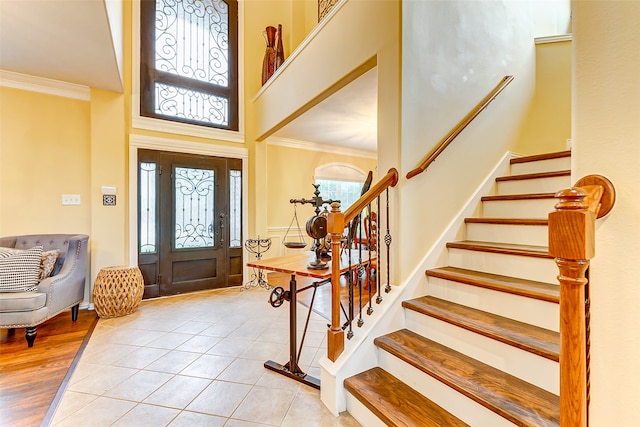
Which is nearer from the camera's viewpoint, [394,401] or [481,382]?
[481,382]

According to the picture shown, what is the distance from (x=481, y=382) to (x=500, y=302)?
507mm

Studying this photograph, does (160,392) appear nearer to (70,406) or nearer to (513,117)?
(70,406)

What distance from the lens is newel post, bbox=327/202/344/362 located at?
161 centimetres

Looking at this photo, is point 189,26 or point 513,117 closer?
point 513,117

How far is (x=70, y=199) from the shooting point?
3.46 metres

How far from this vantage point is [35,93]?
3.30 m

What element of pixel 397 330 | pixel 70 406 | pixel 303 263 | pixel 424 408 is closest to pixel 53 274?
pixel 70 406

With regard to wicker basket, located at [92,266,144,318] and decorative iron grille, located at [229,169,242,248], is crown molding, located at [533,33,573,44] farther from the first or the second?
wicker basket, located at [92,266,144,318]

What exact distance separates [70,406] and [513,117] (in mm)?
4164

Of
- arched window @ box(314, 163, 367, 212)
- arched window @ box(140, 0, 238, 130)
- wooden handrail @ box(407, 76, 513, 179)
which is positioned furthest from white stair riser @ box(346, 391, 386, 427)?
arched window @ box(314, 163, 367, 212)

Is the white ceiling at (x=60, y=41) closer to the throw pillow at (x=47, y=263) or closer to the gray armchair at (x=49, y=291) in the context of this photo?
A: the gray armchair at (x=49, y=291)

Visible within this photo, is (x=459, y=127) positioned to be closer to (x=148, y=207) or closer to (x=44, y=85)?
(x=148, y=207)

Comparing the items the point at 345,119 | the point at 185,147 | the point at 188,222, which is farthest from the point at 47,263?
the point at 345,119

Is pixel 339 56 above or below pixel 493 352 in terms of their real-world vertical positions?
above
